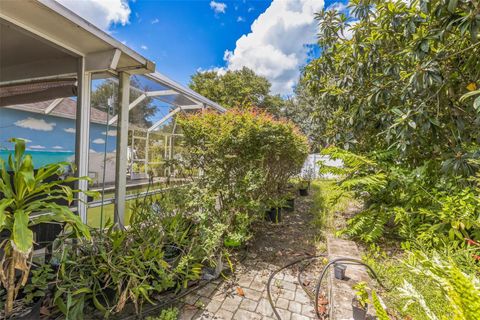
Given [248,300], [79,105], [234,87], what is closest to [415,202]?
[248,300]

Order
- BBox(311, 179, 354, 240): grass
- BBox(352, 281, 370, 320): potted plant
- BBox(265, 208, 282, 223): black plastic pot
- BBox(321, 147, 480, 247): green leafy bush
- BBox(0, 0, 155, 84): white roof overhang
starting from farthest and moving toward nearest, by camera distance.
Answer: BBox(265, 208, 282, 223): black plastic pot → BBox(311, 179, 354, 240): grass → BBox(321, 147, 480, 247): green leafy bush → BBox(0, 0, 155, 84): white roof overhang → BBox(352, 281, 370, 320): potted plant

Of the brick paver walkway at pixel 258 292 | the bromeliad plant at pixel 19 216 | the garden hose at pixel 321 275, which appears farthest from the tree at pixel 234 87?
the bromeliad plant at pixel 19 216

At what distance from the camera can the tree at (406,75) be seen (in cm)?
281

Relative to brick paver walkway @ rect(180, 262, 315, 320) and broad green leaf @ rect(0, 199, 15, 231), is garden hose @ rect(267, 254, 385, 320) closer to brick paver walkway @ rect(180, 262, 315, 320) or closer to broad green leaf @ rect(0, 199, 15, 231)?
brick paver walkway @ rect(180, 262, 315, 320)

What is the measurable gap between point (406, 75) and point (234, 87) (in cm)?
1591

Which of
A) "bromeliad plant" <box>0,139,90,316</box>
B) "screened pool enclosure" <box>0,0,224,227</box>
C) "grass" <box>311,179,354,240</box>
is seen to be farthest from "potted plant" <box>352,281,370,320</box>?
"screened pool enclosure" <box>0,0,224,227</box>

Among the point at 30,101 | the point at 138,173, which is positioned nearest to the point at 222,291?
the point at 138,173

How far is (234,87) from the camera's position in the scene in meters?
18.4

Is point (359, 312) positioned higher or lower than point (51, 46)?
lower

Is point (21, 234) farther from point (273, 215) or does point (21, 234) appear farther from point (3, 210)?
point (273, 215)

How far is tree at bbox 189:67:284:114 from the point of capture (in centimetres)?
1822

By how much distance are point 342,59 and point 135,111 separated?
13.4ft

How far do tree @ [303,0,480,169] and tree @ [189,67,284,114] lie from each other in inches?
501

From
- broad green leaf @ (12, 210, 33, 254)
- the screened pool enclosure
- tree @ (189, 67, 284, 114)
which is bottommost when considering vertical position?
broad green leaf @ (12, 210, 33, 254)
